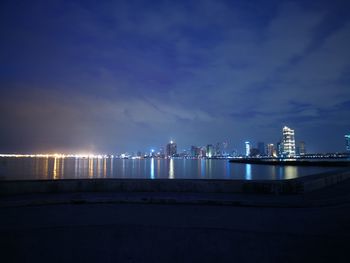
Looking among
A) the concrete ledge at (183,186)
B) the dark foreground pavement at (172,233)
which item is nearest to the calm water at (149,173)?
the concrete ledge at (183,186)

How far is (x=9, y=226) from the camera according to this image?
6.64 metres

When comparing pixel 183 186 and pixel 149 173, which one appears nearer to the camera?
pixel 183 186

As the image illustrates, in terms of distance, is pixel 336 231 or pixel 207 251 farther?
pixel 336 231

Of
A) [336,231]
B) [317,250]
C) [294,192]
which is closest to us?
[317,250]

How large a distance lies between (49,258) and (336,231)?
641cm

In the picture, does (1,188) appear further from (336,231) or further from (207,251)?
(336,231)

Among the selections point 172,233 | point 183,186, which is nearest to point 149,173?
point 183,186

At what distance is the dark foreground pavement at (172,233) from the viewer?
17.3ft

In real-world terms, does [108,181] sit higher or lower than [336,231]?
higher

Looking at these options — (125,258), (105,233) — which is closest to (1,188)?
(105,233)

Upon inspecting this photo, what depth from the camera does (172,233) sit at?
245 inches

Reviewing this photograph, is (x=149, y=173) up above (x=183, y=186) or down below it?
below

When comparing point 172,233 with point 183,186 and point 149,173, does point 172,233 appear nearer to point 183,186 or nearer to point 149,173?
point 183,186

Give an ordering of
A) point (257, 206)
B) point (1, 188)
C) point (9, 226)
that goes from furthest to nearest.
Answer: point (1, 188)
point (257, 206)
point (9, 226)
